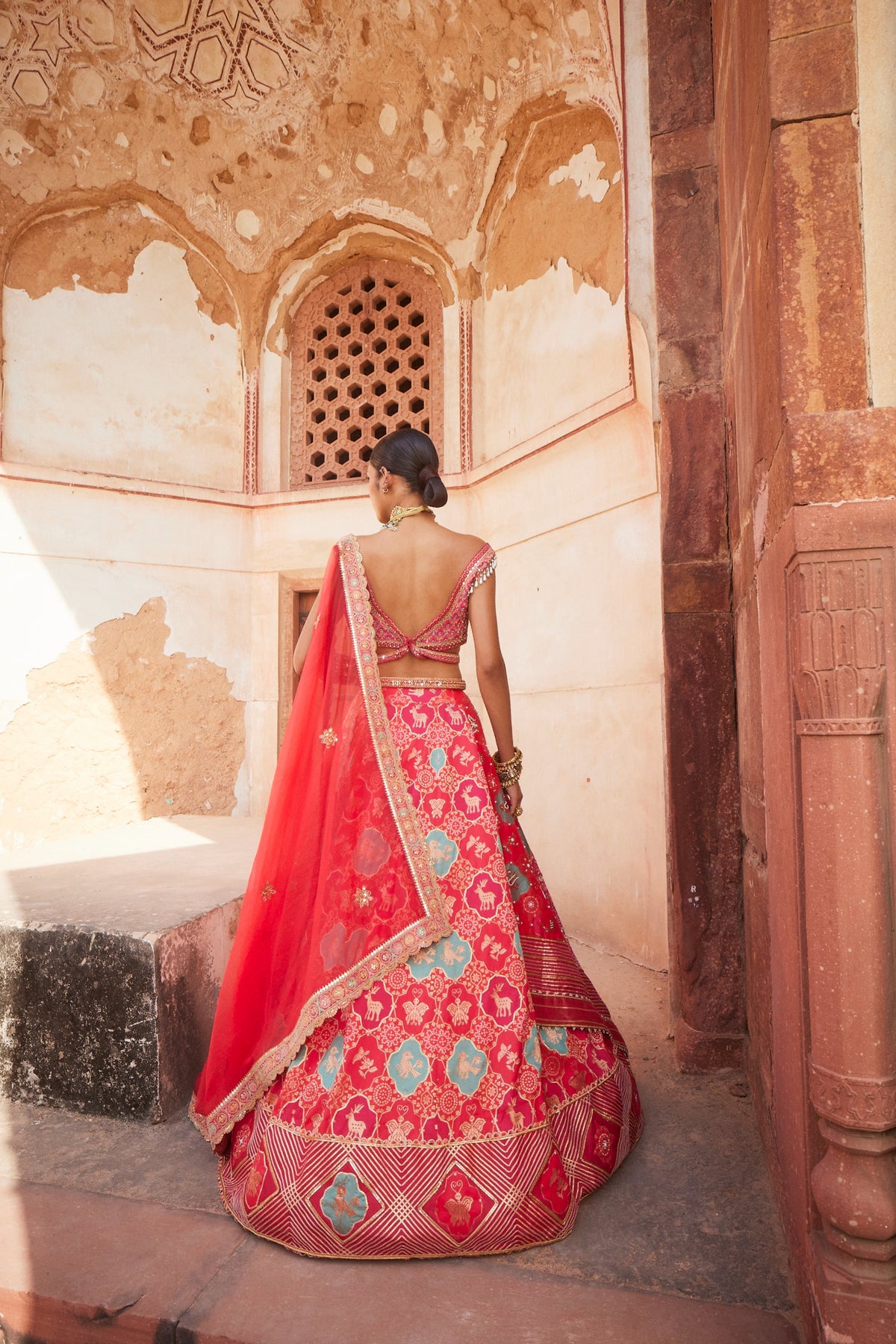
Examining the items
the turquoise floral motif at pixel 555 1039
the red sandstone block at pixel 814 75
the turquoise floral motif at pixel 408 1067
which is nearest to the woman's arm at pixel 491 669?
the turquoise floral motif at pixel 555 1039

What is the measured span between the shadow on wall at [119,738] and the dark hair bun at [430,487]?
4.32 m

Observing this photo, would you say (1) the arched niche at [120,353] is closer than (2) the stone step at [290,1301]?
No

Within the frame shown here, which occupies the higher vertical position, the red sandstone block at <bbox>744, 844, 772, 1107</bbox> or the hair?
the hair

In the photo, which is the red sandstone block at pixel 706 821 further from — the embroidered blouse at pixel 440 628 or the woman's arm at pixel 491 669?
the embroidered blouse at pixel 440 628

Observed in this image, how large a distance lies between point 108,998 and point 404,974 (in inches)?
35.1

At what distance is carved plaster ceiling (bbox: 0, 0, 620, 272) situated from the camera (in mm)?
5188

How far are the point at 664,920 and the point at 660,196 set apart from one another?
2.80 metres

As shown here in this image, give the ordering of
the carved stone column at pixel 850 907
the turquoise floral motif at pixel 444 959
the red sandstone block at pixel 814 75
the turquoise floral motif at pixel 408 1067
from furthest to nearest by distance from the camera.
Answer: the turquoise floral motif at pixel 444 959, the turquoise floral motif at pixel 408 1067, the red sandstone block at pixel 814 75, the carved stone column at pixel 850 907

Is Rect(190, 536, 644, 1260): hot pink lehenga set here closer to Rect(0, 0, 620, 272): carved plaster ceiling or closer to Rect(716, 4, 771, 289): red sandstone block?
Rect(716, 4, 771, 289): red sandstone block

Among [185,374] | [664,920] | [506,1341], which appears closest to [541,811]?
[664,920]

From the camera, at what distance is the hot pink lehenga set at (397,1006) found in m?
1.65

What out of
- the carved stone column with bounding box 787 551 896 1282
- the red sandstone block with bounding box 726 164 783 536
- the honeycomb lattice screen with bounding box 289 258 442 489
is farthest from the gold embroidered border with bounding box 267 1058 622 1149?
the honeycomb lattice screen with bounding box 289 258 442 489

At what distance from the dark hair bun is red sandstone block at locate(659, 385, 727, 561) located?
2.77 feet

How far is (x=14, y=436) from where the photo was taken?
19.2 feet
